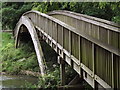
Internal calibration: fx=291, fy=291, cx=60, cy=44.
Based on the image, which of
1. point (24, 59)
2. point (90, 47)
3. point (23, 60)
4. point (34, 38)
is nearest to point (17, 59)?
point (24, 59)

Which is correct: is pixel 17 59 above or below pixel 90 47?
below

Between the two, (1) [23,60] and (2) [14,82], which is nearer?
(2) [14,82]

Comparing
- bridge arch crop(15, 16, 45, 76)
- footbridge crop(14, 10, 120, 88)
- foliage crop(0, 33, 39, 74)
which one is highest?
footbridge crop(14, 10, 120, 88)

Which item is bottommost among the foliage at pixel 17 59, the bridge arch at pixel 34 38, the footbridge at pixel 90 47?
the foliage at pixel 17 59

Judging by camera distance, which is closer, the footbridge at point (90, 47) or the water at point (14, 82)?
the footbridge at point (90, 47)

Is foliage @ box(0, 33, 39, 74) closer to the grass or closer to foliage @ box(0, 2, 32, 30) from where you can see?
the grass

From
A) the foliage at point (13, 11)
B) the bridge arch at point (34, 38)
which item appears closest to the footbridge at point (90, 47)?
the bridge arch at point (34, 38)

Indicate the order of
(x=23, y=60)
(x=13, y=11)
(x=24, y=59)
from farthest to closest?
1. (x=13, y=11)
2. (x=24, y=59)
3. (x=23, y=60)

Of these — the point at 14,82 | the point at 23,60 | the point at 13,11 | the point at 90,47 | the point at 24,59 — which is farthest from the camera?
the point at 13,11

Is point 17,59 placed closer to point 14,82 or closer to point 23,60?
point 23,60

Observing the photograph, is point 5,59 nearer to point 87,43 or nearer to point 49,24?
point 49,24

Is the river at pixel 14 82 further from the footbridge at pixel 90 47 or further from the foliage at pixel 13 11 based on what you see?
the foliage at pixel 13 11

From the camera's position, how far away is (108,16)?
2036 cm

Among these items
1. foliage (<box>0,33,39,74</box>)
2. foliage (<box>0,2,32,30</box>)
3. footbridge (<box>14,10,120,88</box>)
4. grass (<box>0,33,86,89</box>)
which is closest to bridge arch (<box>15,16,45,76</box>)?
footbridge (<box>14,10,120,88</box>)
